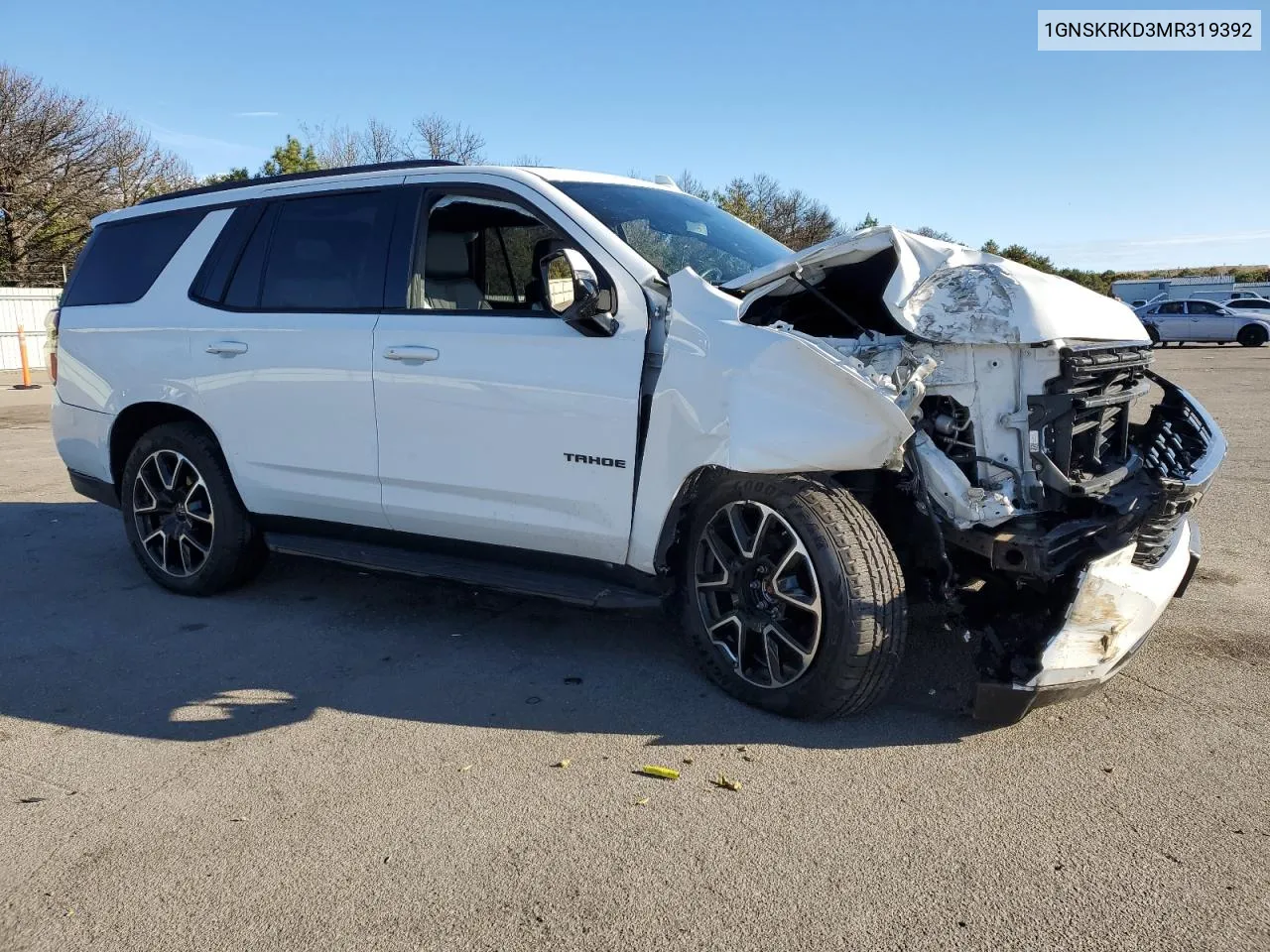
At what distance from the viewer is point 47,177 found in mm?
35281

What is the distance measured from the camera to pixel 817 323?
4.14 m

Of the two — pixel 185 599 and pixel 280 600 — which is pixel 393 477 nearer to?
pixel 280 600

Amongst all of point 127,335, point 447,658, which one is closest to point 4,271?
point 127,335

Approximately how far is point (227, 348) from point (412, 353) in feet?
4.03

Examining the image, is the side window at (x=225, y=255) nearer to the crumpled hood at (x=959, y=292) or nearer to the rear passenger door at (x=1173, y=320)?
the crumpled hood at (x=959, y=292)

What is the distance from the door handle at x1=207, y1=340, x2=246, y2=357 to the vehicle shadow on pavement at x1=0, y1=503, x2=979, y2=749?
1267mm

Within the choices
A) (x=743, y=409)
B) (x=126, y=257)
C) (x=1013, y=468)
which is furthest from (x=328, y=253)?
(x=1013, y=468)

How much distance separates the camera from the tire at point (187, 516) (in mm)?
5117

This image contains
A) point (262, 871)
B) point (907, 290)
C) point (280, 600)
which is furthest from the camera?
point (280, 600)

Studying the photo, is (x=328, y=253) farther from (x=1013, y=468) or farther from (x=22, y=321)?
(x=22, y=321)

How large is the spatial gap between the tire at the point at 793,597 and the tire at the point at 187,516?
2514 mm

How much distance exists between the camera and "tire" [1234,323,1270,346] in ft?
102

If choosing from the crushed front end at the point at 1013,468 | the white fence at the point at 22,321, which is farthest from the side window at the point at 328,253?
the white fence at the point at 22,321

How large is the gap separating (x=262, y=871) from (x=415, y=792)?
1.77 feet
